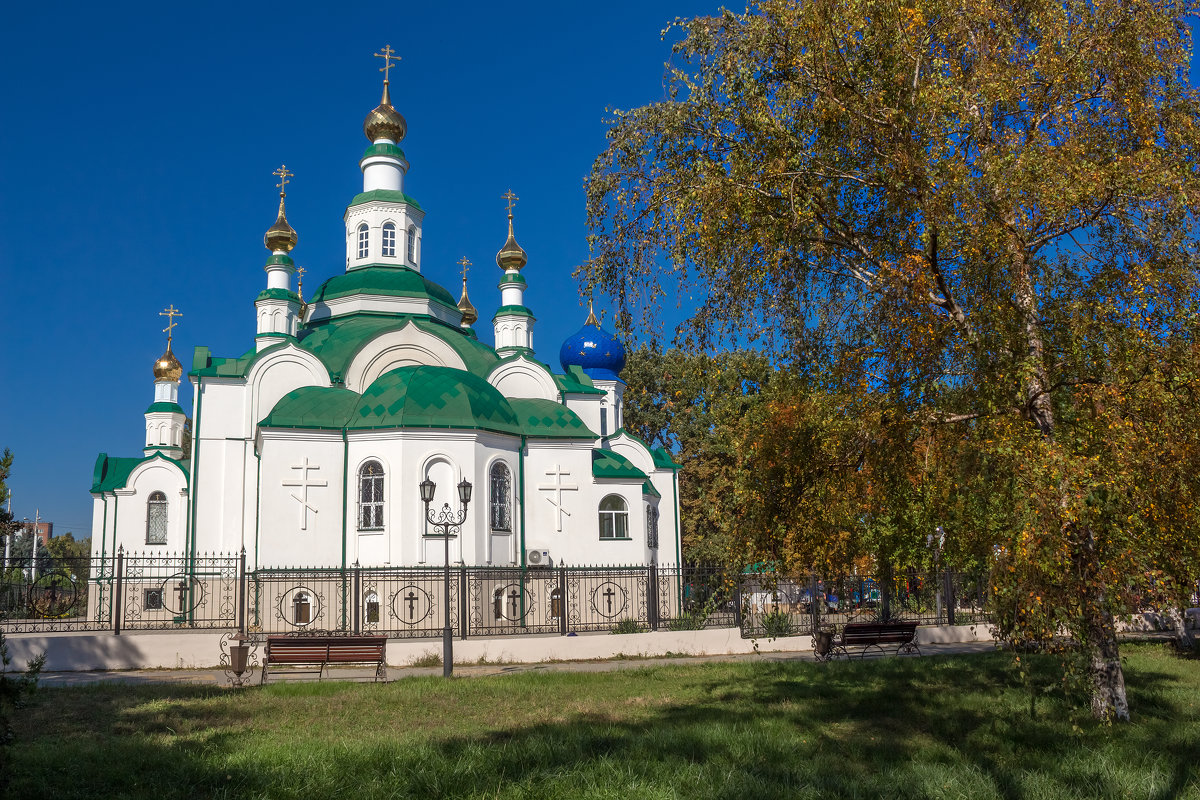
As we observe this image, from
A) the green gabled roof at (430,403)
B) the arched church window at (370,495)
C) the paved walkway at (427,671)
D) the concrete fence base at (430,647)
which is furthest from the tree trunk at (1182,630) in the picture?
the arched church window at (370,495)

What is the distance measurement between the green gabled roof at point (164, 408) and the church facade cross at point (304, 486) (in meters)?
16.1

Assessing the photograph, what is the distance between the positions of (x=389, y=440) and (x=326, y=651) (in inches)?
303

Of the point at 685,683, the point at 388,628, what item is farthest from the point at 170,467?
the point at 685,683

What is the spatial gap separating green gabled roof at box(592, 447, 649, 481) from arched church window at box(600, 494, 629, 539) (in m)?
0.52

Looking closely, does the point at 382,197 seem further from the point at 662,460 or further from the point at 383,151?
the point at 662,460

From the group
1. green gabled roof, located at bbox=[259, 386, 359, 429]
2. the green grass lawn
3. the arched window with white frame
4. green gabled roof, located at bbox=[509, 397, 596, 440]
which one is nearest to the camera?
the green grass lawn

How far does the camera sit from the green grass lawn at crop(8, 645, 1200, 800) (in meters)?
5.83

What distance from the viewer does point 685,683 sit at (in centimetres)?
1098

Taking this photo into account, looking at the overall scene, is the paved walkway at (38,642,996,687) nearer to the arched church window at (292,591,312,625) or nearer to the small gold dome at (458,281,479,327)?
the arched church window at (292,591,312,625)

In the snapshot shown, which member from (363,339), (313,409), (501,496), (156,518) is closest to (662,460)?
(501,496)

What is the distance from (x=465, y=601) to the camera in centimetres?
1479

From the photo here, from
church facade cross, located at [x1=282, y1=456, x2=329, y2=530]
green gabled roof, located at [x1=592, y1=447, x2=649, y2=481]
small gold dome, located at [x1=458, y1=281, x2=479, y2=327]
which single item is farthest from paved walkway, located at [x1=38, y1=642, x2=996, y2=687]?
small gold dome, located at [x1=458, y1=281, x2=479, y2=327]

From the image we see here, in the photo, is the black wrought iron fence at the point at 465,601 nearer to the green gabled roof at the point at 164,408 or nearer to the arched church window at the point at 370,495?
the arched church window at the point at 370,495

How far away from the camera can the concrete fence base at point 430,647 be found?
13.2 meters
